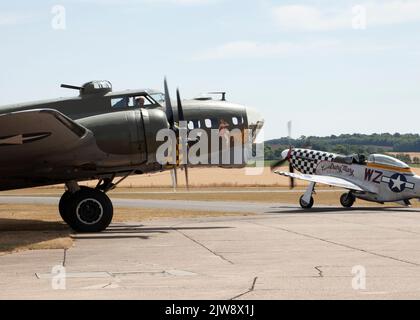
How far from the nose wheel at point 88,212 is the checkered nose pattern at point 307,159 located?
20293 mm

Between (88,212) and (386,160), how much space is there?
19.5m

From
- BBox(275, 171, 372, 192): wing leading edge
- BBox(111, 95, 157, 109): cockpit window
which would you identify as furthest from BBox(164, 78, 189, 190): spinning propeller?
BBox(275, 171, 372, 192): wing leading edge

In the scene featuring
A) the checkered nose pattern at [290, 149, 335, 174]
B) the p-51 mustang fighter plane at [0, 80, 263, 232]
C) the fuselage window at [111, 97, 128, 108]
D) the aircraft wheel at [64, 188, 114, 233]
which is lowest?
the checkered nose pattern at [290, 149, 335, 174]

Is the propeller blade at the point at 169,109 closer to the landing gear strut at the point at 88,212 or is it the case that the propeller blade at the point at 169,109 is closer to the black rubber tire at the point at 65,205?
the landing gear strut at the point at 88,212

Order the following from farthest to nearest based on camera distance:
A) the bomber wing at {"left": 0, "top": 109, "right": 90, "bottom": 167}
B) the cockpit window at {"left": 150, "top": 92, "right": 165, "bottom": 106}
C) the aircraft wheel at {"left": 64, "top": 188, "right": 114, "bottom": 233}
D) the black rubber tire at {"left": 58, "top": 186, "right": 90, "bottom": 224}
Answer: the cockpit window at {"left": 150, "top": 92, "right": 165, "bottom": 106} → the black rubber tire at {"left": 58, "top": 186, "right": 90, "bottom": 224} → the aircraft wheel at {"left": 64, "top": 188, "right": 114, "bottom": 233} → the bomber wing at {"left": 0, "top": 109, "right": 90, "bottom": 167}

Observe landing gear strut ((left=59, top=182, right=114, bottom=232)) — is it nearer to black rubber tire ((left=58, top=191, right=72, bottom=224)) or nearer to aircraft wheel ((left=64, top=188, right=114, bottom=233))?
aircraft wheel ((left=64, top=188, right=114, bottom=233))

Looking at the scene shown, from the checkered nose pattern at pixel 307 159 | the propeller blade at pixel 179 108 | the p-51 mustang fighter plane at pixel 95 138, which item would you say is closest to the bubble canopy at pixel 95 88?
the p-51 mustang fighter plane at pixel 95 138

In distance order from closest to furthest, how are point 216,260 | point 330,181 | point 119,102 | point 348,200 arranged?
point 216,260
point 119,102
point 330,181
point 348,200

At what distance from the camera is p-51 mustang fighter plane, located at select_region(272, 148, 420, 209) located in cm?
3578

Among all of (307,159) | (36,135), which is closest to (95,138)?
(36,135)

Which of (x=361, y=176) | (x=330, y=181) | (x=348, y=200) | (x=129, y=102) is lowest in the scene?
(x=348, y=200)

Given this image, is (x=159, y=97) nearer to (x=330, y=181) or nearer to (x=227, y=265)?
(x=227, y=265)

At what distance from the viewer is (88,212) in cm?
2106

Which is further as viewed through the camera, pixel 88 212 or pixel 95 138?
pixel 88 212
